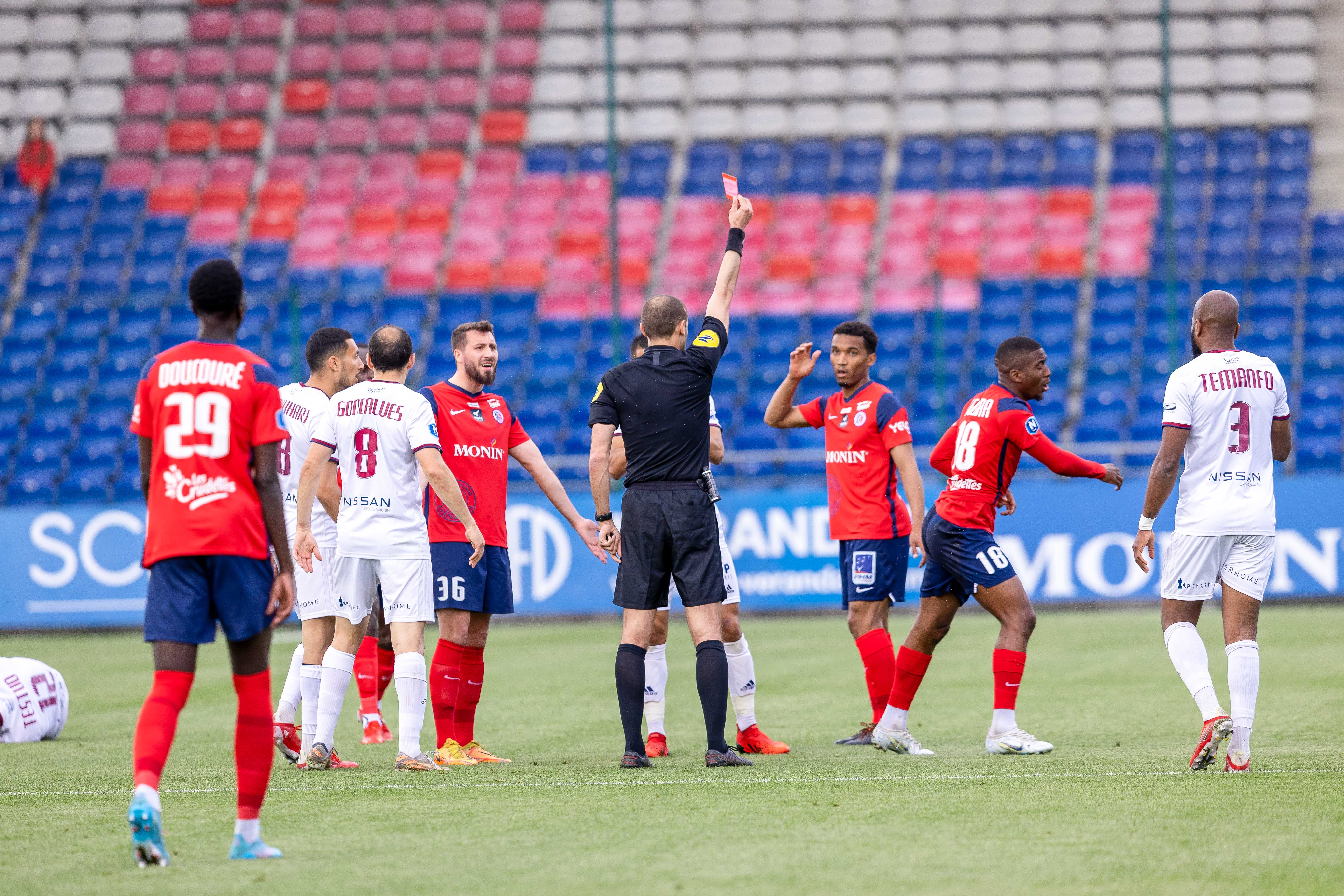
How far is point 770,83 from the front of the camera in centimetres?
2597

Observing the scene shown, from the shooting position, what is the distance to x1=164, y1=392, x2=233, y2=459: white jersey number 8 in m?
5.09

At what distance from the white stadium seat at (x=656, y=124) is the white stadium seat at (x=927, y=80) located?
3815 millimetres

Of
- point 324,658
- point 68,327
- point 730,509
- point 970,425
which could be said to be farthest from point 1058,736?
point 68,327

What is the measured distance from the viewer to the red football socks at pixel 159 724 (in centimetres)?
489

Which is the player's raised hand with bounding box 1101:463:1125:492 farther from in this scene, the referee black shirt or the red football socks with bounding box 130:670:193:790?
the red football socks with bounding box 130:670:193:790

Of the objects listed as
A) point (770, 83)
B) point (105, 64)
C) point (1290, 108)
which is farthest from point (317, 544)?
point (105, 64)

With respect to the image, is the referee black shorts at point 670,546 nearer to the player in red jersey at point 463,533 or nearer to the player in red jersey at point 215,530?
the player in red jersey at point 463,533

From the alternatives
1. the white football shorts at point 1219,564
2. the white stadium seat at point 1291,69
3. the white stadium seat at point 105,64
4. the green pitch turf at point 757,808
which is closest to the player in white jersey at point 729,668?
the green pitch turf at point 757,808

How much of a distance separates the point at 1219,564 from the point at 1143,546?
1.12 ft

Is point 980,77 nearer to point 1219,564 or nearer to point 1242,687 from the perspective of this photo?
point 1219,564

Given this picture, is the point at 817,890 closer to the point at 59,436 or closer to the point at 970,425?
the point at 970,425

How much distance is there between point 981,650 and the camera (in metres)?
13.0

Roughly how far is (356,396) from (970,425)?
3033 millimetres

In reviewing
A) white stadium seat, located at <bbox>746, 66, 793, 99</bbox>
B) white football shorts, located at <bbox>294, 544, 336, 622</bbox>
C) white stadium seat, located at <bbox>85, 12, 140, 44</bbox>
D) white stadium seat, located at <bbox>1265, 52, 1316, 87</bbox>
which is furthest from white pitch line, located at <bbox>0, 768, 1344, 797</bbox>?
white stadium seat, located at <bbox>85, 12, 140, 44</bbox>
